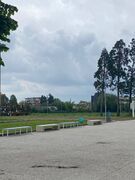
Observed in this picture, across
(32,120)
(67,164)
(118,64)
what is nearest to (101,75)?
(118,64)

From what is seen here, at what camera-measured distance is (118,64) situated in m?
99.8

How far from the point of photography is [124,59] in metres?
101

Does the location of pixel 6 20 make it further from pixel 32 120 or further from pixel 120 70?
pixel 120 70

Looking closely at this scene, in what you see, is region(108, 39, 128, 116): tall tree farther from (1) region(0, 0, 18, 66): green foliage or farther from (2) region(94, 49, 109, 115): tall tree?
(1) region(0, 0, 18, 66): green foliage

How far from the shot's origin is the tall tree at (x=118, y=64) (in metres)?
99.6

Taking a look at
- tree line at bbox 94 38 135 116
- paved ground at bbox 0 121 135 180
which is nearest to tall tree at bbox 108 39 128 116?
tree line at bbox 94 38 135 116

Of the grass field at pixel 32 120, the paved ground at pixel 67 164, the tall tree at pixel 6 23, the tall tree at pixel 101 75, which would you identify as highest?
the tall tree at pixel 101 75

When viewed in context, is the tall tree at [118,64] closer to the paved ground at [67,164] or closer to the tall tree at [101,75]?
the tall tree at [101,75]

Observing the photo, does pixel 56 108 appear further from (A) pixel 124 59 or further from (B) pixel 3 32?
(B) pixel 3 32

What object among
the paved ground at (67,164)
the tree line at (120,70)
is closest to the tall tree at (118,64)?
the tree line at (120,70)

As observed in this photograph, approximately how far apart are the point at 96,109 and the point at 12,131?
109 m

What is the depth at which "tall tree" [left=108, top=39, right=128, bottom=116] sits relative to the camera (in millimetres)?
99562

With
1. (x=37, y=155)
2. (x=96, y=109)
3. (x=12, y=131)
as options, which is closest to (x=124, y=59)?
(x=96, y=109)

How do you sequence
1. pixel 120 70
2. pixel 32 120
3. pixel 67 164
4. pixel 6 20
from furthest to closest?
pixel 120 70 < pixel 32 120 < pixel 67 164 < pixel 6 20
